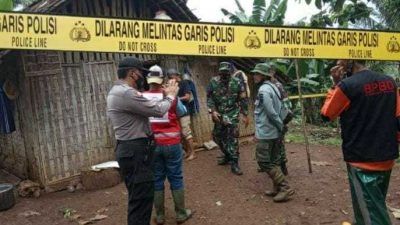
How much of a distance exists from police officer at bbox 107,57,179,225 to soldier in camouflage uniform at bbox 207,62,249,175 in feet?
10.9

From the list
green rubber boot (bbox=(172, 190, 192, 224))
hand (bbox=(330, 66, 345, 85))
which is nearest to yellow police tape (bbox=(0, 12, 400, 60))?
hand (bbox=(330, 66, 345, 85))

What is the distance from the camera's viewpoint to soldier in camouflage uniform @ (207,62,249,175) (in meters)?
7.66

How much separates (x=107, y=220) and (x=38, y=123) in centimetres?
264

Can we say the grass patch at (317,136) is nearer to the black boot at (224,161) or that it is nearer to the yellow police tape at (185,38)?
the black boot at (224,161)

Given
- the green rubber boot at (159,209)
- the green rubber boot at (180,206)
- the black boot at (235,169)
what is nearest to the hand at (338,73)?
the green rubber boot at (180,206)

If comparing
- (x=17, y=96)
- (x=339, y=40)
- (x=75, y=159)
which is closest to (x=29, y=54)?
(x=17, y=96)

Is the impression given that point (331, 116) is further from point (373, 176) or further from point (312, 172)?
point (312, 172)

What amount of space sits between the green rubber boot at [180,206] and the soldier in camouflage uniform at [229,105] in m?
2.20

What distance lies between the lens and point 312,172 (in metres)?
7.85

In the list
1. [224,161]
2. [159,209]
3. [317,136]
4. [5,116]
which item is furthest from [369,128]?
[317,136]

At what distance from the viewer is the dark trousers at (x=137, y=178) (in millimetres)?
4332

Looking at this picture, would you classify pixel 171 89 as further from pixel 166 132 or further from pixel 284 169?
pixel 284 169

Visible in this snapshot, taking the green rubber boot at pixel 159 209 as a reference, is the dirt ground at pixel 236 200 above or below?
below

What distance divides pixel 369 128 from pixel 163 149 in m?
2.37
